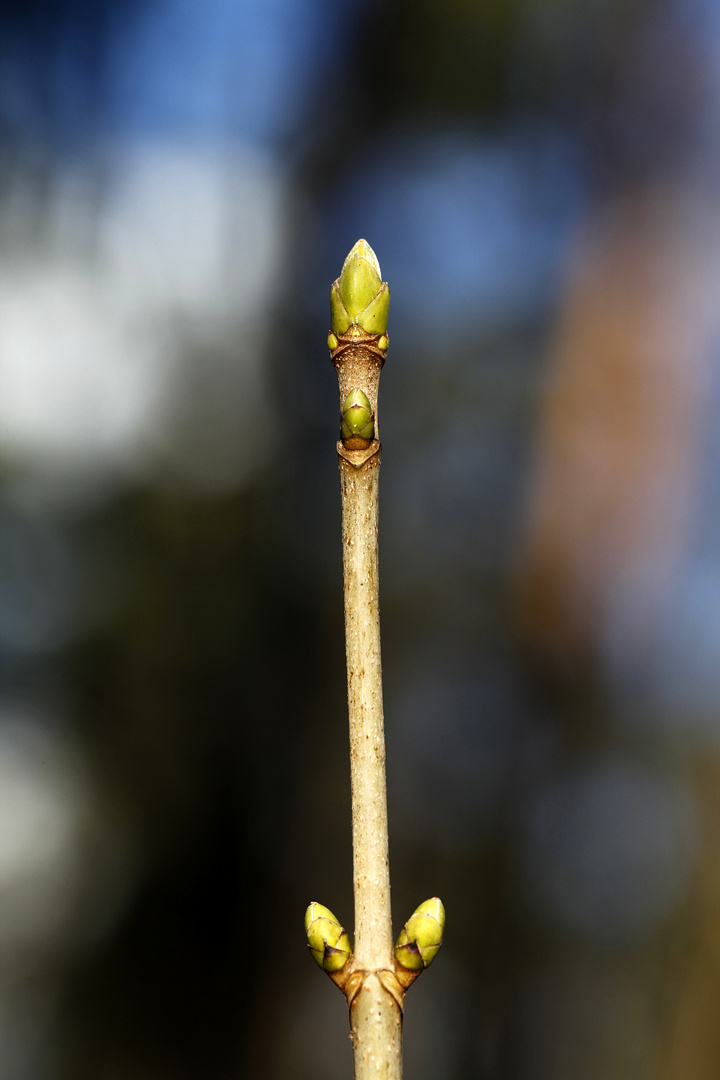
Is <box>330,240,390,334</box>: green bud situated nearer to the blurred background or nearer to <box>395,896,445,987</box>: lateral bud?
<box>395,896,445,987</box>: lateral bud

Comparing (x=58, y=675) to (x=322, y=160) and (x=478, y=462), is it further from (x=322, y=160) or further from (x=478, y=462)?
(x=322, y=160)

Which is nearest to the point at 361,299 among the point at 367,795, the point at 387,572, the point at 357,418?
the point at 357,418

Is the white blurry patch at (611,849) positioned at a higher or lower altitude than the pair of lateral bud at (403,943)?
lower

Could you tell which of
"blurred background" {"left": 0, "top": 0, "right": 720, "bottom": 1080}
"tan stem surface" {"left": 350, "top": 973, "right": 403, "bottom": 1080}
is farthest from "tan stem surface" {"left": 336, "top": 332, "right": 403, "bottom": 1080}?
"blurred background" {"left": 0, "top": 0, "right": 720, "bottom": 1080}

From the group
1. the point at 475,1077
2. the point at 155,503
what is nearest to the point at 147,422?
the point at 155,503

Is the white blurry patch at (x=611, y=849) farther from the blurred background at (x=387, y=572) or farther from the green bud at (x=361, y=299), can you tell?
the green bud at (x=361, y=299)

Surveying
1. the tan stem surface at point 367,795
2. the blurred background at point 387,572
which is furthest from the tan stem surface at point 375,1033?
the blurred background at point 387,572

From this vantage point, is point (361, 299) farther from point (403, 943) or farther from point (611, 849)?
point (611, 849)
